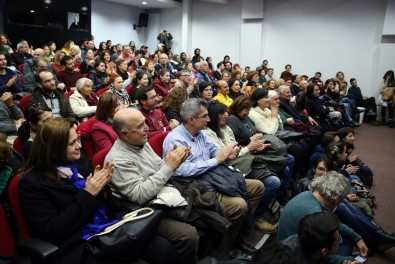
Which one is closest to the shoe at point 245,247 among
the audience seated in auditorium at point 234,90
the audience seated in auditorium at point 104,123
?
the audience seated in auditorium at point 104,123

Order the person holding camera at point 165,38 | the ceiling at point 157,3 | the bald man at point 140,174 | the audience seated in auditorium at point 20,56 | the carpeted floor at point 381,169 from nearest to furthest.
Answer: the bald man at point 140,174
the carpeted floor at point 381,169
the audience seated in auditorium at point 20,56
the ceiling at point 157,3
the person holding camera at point 165,38

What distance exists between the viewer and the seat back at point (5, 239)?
4.81ft

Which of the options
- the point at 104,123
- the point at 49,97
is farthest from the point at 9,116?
the point at 104,123

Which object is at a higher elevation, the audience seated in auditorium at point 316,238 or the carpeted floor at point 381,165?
the audience seated in auditorium at point 316,238

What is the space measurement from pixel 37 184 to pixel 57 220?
0.18 meters

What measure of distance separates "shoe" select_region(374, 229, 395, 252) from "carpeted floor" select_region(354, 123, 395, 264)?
0.08 meters

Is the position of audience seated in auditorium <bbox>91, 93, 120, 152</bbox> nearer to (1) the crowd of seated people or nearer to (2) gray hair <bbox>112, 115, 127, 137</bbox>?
(1) the crowd of seated people

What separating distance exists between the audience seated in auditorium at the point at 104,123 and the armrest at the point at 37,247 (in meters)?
1.20

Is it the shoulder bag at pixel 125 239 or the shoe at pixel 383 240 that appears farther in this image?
the shoe at pixel 383 240

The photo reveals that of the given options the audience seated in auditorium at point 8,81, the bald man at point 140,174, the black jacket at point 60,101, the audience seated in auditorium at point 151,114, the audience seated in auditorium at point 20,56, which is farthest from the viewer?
the audience seated in auditorium at point 20,56

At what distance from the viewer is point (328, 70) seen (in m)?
9.46

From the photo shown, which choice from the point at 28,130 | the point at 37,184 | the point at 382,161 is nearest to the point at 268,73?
the point at 382,161

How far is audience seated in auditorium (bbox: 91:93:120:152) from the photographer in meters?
2.52

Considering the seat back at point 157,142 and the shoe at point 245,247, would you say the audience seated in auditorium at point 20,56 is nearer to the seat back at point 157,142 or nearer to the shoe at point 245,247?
the seat back at point 157,142
